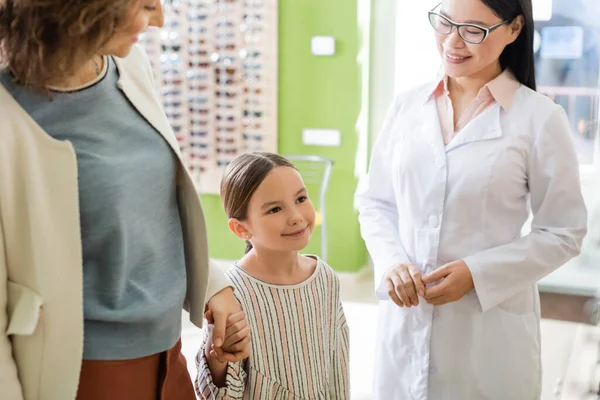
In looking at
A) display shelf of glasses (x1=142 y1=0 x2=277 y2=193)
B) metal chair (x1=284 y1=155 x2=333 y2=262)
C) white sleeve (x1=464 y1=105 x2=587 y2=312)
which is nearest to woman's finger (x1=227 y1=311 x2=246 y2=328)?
white sleeve (x1=464 y1=105 x2=587 y2=312)

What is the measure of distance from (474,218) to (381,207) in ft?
0.93

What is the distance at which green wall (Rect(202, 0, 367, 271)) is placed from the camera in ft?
15.9

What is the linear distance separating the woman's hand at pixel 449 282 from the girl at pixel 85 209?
63 centimetres

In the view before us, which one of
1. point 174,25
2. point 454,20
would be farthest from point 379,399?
point 174,25

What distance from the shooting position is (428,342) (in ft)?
5.59

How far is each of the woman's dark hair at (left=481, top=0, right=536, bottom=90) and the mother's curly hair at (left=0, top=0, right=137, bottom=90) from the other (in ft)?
2.93

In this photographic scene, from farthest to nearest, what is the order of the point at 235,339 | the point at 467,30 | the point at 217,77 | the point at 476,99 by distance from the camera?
1. the point at 217,77
2. the point at 476,99
3. the point at 467,30
4. the point at 235,339

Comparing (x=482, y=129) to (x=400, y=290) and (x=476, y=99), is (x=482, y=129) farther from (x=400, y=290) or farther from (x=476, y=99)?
(x=400, y=290)

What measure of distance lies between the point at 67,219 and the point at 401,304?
88 cm

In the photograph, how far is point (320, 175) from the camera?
4965 millimetres

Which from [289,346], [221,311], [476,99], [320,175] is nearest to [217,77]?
[320,175]

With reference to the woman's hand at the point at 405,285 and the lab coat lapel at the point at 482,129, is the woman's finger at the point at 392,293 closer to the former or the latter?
the woman's hand at the point at 405,285

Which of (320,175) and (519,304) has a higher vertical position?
(519,304)

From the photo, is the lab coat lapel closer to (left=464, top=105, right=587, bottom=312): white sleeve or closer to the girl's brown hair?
(left=464, top=105, right=587, bottom=312): white sleeve
